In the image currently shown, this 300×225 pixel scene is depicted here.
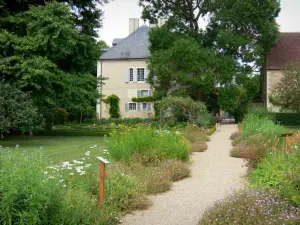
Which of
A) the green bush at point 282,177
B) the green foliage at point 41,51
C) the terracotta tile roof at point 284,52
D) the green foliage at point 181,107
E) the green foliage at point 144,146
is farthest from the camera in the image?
the terracotta tile roof at point 284,52

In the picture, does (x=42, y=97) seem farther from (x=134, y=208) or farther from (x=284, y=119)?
(x=284, y=119)

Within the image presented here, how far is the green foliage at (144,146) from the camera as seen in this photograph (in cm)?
938

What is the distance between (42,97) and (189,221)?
1517cm

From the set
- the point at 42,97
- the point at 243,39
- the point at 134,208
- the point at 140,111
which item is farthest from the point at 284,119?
the point at 134,208

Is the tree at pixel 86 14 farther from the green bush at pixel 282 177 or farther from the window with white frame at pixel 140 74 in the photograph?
the green bush at pixel 282 177

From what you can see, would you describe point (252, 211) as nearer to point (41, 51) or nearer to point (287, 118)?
point (41, 51)

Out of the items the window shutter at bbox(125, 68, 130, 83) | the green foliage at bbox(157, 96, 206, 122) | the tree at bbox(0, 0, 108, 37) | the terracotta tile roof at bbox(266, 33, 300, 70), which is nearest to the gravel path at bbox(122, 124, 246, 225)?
the green foliage at bbox(157, 96, 206, 122)

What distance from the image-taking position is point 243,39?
2878 cm

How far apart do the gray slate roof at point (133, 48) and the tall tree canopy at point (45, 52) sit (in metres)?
16.1

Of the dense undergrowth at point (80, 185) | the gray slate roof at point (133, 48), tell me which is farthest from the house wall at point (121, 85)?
the dense undergrowth at point (80, 185)

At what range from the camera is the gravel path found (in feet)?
17.9

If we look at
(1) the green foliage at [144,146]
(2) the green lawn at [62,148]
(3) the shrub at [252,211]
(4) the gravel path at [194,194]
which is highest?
(1) the green foliage at [144,146]

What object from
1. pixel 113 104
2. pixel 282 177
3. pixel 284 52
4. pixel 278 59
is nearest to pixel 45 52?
pixel 282 177

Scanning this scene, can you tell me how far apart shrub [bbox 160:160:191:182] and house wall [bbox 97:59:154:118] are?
28.4 metres
